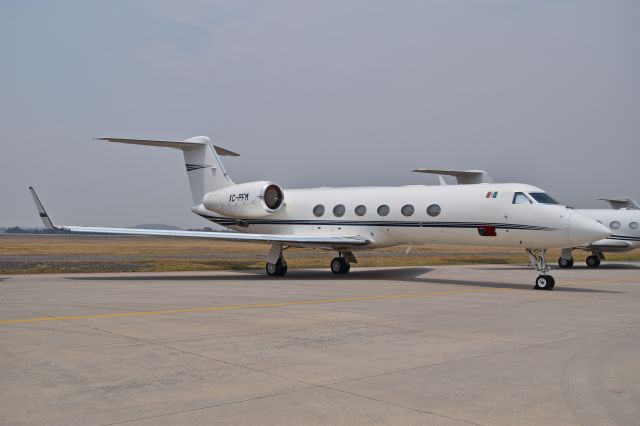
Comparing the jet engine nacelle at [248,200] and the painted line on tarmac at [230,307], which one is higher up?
the jet engine nacelle at [248,200]

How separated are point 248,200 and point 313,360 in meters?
15.3

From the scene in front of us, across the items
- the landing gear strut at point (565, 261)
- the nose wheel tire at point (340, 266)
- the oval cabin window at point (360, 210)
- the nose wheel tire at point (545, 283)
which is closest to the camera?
the nose wheel tire at point (545, 283)

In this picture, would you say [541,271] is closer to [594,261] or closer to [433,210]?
[433,210]

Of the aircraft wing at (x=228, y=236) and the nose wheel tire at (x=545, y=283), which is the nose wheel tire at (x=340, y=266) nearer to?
the aircraft wing at (x=228, y=236)

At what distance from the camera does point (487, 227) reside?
17.1m

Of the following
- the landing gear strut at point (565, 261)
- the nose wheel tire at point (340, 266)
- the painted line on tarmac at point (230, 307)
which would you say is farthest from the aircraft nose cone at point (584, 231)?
the landing gear strut at point (565, 261)

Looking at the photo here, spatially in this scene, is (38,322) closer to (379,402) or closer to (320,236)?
(379,402)

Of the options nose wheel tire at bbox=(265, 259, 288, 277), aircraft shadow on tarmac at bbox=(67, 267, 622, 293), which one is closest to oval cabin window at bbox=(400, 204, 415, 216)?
aircraft shadow on tarmac at bbox=(67, 267, 622, 293)

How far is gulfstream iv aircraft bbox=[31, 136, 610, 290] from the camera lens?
1631 cm

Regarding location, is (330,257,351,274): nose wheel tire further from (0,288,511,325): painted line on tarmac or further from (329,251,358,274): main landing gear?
(0,288,511,325): painted line on tarmac

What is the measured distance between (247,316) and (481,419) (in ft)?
19.6

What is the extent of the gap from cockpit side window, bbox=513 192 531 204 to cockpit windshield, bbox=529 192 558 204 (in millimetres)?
196

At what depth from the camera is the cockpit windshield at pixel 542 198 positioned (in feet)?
54.3

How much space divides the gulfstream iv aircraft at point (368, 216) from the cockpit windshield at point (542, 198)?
0.09 ft
